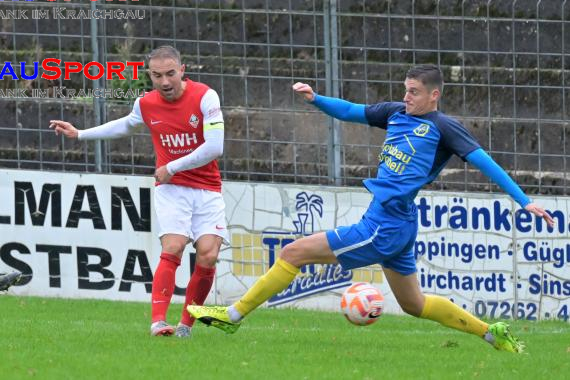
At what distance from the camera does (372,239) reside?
32.3ft

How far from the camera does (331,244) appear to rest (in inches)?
388

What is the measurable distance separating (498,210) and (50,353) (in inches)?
229

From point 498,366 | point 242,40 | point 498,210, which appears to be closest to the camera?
point 498,366

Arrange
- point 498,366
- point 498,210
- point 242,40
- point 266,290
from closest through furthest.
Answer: point 498,366, point 266,290, point 498,210, point 242,40

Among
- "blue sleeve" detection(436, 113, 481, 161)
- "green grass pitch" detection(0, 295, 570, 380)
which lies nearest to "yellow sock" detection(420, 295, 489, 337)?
"green grass pitch" detection(0, 295, 570, 380)

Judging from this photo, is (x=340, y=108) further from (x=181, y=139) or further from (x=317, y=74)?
(x=317, y=74)

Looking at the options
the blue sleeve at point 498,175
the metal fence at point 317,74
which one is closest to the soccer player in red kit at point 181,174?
the blue sleeve at point 498,175

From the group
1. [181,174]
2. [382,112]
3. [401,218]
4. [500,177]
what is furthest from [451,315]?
[181,174]

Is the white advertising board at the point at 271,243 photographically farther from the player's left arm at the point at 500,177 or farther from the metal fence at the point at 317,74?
the player's left arm at the point at 500,177

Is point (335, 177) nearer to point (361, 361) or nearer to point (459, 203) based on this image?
point (459, 203)

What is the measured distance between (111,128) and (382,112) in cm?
214

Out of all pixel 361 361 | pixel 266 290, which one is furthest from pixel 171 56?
pixel 361 361

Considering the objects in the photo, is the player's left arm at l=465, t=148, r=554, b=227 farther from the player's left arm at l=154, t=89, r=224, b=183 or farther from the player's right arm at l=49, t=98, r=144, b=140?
the player's right arm at l=49, t=98, r=144, b=140

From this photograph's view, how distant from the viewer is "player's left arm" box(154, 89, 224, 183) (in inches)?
412
